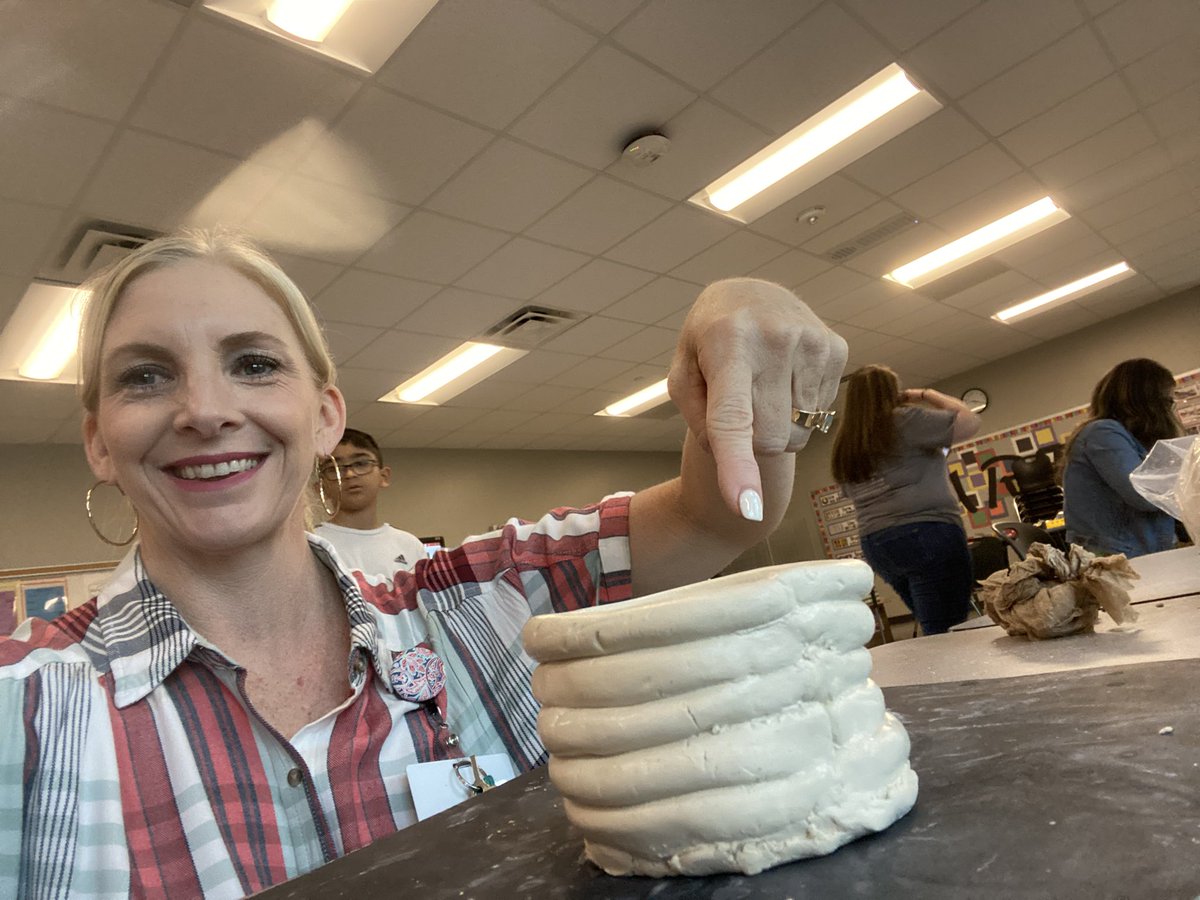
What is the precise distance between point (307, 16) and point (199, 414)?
2020 millimetres

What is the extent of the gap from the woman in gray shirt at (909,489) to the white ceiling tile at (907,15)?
1.34m

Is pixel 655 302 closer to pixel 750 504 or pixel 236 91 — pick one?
pixel 236 91

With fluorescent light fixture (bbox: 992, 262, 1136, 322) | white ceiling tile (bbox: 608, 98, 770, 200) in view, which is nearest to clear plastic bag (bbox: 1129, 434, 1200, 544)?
white ceiling tile (bbox: 608, 98, 770, 200)

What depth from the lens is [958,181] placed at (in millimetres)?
4445

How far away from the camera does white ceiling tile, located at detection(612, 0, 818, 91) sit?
8.86 ft

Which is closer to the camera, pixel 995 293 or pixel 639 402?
pixel 995 293

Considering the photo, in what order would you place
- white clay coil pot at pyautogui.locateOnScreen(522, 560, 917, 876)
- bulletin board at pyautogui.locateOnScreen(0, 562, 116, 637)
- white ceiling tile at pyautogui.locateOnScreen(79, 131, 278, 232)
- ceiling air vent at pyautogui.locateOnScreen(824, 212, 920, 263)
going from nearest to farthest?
Answer: white clay coil pot at pyautogui.locateOnScreen(522, 560, 917, 876)
white ceiling tile at pyautogui.locateOnScreen(79, 131, 278, 232)
ceiling air vent at pyautogui.locateOnScreen(824, 212, 920, 263)
bulletin board at pyautogui.locateOnScreen(0, 562, 116, 637)

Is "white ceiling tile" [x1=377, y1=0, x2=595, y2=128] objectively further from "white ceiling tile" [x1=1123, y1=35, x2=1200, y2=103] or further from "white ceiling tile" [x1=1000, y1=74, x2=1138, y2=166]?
"white ceiling tile" [x1=1123, y1=35, x2=1200, y2=103]

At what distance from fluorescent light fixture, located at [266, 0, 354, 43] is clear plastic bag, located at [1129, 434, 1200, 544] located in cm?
250

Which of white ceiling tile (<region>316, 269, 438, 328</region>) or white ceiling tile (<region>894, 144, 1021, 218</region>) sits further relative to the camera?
white ceiling tile (<region>894, 144, 1021, 218</region>)

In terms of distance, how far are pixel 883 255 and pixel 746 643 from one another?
5255 millimetres

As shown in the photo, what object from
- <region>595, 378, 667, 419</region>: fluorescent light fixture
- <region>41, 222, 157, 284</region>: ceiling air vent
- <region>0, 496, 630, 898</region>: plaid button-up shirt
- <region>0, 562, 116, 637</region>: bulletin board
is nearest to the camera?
<region>0, 496, 630, 898</region>: plaid button-up shirt

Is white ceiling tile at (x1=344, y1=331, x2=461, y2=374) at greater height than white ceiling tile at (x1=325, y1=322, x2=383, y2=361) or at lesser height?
lesser

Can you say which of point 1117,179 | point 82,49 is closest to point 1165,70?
point 1117,179
